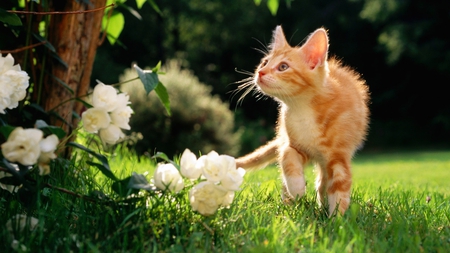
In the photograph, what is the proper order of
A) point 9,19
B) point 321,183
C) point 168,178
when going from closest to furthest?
1. point 168,178
2. point 9,19
3. point 321,183

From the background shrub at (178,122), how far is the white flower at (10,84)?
8196 mm

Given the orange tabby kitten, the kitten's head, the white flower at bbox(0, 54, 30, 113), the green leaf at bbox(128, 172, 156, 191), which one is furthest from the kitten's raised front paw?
the white flower at bbox(0, 54, 30, 113)

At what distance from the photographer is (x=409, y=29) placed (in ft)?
56.3

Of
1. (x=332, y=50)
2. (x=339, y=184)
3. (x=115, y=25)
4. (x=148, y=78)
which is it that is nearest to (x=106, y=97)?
(x=148, y=78)

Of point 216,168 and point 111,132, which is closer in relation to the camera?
point 216,168

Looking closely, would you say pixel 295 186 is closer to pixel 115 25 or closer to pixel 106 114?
pixel 106 114

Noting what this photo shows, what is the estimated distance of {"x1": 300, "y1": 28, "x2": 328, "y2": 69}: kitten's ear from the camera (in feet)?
9.69

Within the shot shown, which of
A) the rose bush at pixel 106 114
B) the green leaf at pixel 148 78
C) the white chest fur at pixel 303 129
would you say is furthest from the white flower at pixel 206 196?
the white chest fur at pixel 303 129

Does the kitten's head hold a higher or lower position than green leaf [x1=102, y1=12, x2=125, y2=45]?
lower

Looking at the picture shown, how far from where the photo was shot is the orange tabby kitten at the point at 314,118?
288 cm

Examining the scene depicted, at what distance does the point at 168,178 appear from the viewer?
2.10 m

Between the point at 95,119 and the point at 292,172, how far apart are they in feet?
3.98

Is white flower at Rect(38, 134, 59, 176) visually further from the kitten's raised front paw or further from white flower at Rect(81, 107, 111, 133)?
the kitten's raised front paw

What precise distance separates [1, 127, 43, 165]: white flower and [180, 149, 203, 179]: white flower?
540mm
